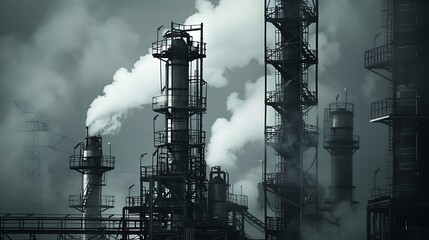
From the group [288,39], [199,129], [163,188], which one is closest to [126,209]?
[163,188]

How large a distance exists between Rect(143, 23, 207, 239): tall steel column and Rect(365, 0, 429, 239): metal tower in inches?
527

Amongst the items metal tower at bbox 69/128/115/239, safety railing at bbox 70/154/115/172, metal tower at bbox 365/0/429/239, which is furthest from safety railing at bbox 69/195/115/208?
metal tower at bbox 365/0/429/239

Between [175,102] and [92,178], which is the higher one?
[175,102]

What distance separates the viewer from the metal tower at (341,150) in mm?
76375

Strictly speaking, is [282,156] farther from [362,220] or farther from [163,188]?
[362,220]

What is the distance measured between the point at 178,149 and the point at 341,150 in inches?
702

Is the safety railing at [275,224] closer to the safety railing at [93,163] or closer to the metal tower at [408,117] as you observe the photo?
the metal tower at [408,117]

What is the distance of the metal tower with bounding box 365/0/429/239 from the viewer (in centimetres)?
5162

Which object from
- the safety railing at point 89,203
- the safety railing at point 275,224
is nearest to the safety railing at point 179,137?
the safety railing at point 275,224

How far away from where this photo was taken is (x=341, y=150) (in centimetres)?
7694

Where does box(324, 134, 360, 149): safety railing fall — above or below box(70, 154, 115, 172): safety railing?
above

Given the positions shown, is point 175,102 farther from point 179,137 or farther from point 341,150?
point 341,150

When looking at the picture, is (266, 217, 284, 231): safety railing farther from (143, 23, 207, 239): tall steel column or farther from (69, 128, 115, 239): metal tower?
(69, 128, 115, 239): metal tower

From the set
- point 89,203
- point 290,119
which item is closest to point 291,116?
point 290,119
